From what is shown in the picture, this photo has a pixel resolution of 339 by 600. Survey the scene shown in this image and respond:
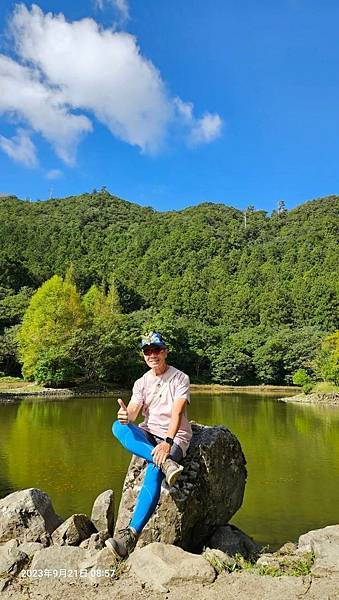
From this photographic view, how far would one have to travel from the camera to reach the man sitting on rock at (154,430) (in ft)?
15.9

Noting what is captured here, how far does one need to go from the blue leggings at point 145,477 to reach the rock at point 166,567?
0.30 m

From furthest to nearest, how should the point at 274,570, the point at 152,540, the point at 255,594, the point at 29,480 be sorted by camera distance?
the point at 29,480, the point at 152,540, the point at 274,570, the point at 255,594

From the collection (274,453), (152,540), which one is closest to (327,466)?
(274,453)

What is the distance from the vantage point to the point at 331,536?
17.9 feet

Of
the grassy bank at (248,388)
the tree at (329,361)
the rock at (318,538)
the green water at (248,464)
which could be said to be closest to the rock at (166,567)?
the rock at (318,538)

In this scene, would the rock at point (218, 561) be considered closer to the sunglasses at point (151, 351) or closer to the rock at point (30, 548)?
the rock at point (30, 548)

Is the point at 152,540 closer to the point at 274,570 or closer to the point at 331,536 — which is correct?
the point at 274,570

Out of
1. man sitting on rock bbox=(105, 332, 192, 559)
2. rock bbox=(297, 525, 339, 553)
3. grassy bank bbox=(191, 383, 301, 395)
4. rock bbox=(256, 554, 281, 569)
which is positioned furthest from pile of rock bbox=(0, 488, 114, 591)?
grassy bank bbox=(191, 383, 301, 395)

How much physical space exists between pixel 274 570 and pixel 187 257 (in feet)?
310

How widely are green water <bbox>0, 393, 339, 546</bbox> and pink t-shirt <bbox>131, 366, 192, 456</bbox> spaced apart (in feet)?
13.7

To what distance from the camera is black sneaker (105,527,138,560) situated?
4.62 metres

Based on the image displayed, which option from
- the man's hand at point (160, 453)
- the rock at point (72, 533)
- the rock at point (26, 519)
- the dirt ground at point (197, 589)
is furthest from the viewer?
the rock at point (26, 519)

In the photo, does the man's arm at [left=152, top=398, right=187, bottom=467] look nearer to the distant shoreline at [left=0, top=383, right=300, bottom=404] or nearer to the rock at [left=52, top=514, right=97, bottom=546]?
the rock at [left=52, top=514, right=97, bottom=546]

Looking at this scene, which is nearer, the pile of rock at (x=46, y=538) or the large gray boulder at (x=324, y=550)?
the large gray boulder at (x=324, y=550)
